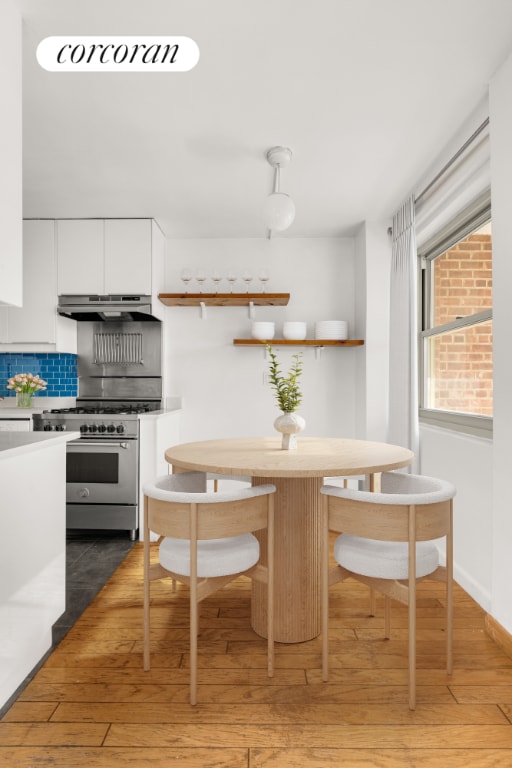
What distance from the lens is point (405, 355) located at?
3.48m

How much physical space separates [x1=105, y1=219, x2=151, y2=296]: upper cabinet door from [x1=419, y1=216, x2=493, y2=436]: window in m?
2.14

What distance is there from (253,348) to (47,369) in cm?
184

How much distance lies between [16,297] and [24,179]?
186 cm

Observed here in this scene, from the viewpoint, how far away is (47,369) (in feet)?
14.6

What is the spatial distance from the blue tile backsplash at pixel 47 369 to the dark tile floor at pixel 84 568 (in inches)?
51.2

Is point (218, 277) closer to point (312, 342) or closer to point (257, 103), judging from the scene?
point (312, 342)

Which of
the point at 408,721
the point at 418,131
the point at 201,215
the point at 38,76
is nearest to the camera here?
the point at 408,721

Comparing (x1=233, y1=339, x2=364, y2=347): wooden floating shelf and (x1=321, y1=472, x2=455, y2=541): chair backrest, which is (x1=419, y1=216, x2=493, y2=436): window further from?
(x1=321, y1=472, x2=455, y2=541): chair backrest

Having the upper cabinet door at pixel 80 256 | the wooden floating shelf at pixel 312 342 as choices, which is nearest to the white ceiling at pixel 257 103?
the upper cabinet door at pixel 80 256

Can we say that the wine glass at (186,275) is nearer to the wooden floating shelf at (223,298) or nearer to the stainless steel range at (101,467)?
the wooden floating shelf at (223,298)

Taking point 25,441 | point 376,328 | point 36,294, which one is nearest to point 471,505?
point 376,328

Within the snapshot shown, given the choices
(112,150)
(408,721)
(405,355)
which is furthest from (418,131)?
(408,721)

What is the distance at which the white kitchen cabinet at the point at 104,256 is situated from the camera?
4.03 m

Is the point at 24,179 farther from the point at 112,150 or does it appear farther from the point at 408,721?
the point at 408,721
